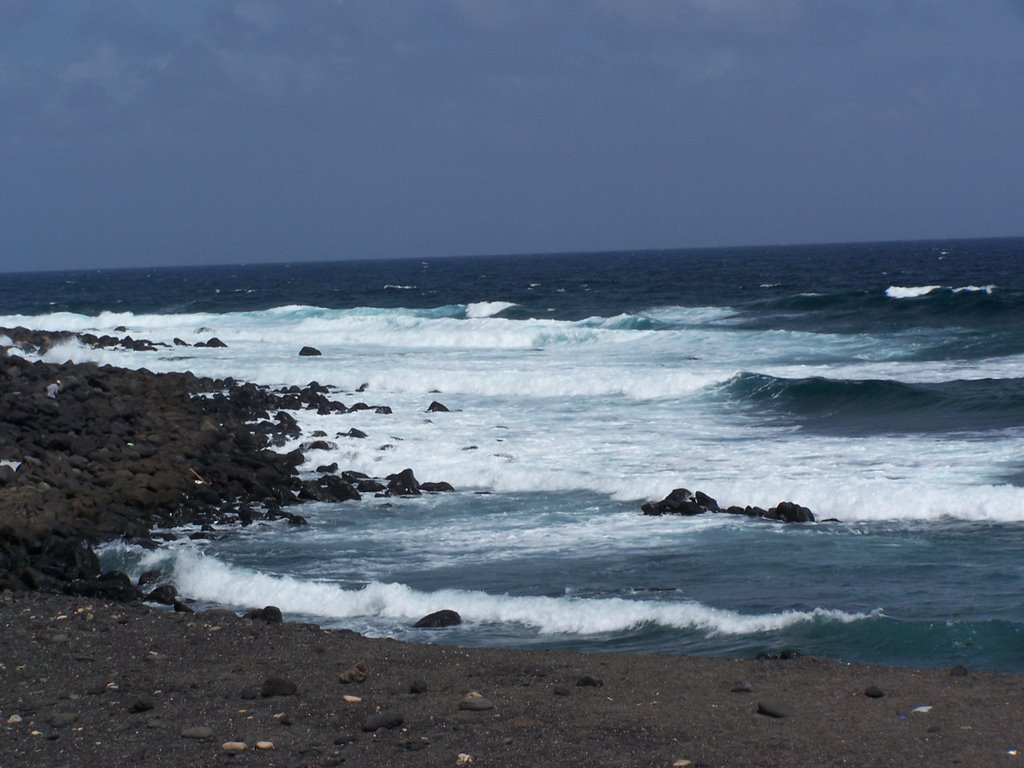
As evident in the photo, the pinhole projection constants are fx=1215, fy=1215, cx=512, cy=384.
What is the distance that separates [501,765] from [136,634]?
A: 11.3 ft

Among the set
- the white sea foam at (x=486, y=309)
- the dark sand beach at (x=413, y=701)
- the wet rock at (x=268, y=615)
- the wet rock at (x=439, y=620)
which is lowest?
the wet rock at (x=439, y=620)

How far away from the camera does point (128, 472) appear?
13797mm

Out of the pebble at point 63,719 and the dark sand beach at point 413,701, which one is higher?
the pebble at point 63,719

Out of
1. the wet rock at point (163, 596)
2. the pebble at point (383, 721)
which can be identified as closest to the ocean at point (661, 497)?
the wet rock at point (163, 596)

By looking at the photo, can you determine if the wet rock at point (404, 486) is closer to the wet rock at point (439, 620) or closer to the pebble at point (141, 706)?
the wet rock at point (439, 620)

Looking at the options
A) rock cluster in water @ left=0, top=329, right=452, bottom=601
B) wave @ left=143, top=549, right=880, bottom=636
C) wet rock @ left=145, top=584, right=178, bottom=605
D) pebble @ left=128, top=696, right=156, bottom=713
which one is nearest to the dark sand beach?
pebble @ left=128, top=696, right=156, bottom=713

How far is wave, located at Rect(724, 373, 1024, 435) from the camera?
18.1 metres

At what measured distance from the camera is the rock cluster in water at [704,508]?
1195 cm

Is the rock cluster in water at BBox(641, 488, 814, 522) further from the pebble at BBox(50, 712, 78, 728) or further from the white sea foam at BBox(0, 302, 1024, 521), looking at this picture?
the pebble at BBox(50, 712, 78, 728)

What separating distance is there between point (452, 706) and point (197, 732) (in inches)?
50.1

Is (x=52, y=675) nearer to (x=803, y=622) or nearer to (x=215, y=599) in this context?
(x=215, y=599)

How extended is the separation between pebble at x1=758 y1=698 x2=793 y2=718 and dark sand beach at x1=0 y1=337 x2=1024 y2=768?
16 millimetres

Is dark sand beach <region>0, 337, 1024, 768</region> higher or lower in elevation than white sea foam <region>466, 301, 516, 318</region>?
lower

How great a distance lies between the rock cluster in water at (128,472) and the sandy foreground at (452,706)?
101 inches
